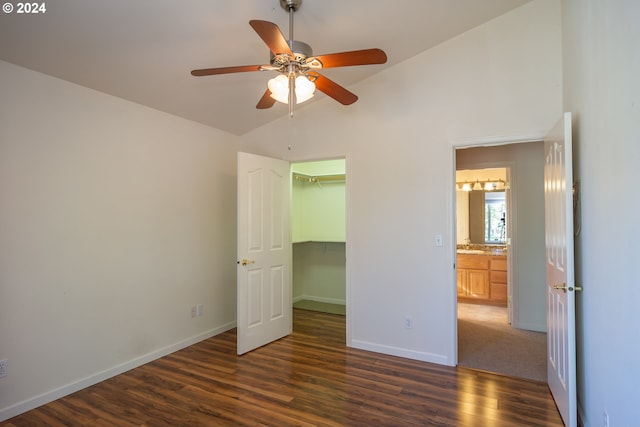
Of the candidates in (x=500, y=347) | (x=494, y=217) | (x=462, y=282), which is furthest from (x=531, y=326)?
(x=494, y=217)

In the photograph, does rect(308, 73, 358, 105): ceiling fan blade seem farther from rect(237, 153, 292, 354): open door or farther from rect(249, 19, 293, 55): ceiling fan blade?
rect(237, 153, 292, 354): open door

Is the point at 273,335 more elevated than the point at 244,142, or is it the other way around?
the point at 244,142

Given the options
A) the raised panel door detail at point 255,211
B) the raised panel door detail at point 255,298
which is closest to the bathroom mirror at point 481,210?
the raised panel door detail at point 255,211

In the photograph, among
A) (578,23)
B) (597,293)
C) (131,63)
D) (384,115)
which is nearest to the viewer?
(597,293)

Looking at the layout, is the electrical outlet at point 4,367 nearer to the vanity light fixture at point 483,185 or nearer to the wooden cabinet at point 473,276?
the wooden cabinet at point 473,276

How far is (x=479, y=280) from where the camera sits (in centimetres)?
536

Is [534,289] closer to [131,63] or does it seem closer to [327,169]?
[327,169]

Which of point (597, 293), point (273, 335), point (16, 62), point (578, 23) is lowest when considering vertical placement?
point (273, 335)

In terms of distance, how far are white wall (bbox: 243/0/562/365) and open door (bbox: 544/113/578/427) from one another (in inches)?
23.8

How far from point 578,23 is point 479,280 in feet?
13.2

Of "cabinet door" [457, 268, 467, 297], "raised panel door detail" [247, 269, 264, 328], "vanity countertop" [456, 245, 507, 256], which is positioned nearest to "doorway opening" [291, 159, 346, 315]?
"raised panel door detail" [247, 269, 264, 328]

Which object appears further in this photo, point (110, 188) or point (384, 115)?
point (384, 115)

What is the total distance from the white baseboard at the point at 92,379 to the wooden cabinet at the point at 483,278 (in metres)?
4.00

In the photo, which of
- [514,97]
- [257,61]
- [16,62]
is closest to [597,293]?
[514,97]
